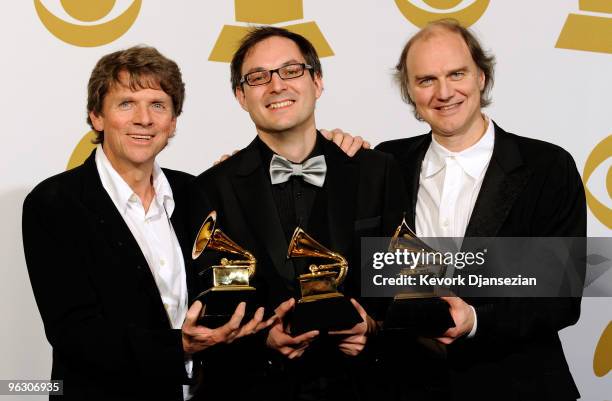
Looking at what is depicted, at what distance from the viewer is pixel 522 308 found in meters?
3.03

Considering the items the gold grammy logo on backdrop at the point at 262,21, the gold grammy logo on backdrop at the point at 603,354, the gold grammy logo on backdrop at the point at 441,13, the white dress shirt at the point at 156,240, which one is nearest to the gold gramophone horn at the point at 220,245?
the white dress shirt at the point at 156,240

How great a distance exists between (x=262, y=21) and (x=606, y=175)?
2104 mm

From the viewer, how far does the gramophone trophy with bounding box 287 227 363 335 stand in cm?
273

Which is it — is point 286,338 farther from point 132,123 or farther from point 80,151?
point 80,151

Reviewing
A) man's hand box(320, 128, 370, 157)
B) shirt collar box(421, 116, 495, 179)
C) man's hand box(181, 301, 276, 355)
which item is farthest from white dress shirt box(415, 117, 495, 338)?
man's hand box(181, 301, 276, 355)

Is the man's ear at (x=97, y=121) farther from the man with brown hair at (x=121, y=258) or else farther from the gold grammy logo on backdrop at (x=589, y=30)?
the gold grammy logo on backdrop at (x=589, y=30)

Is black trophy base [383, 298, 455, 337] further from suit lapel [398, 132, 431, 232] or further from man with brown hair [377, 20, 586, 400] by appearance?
suit lapel [398, 132, 431, 232]

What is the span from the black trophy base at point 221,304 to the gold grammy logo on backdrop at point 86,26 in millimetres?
1892

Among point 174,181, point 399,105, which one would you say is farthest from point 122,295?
point 399,105

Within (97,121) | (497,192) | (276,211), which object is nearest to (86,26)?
(97,121)

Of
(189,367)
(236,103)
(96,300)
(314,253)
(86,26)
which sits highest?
(86,26)

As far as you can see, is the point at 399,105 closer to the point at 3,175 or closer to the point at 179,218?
the point at 179,218

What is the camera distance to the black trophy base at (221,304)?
8.99 ft

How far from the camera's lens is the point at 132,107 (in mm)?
3094
